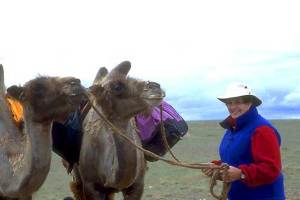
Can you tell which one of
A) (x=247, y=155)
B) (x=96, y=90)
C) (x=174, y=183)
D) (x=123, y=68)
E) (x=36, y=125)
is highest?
(x=123, y=68)

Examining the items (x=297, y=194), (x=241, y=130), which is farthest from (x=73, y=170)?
(x=297, y=194)

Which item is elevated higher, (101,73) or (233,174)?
(101,73)

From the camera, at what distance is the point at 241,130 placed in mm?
6633

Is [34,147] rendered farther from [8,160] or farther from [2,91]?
[2,91]

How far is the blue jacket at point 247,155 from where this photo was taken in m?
6.50

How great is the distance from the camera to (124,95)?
7262 millimetres

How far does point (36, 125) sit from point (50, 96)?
333 mm

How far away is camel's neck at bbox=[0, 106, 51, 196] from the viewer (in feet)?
21.9

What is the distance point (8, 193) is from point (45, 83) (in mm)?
1192

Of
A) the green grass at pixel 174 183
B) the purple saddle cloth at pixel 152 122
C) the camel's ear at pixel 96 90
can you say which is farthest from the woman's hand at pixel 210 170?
the green grass at pixel 174 183

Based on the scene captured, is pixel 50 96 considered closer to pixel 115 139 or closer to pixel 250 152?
pixel 115 139

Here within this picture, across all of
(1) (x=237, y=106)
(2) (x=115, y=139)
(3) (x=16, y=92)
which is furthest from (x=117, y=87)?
(1) (x=237, y=106)

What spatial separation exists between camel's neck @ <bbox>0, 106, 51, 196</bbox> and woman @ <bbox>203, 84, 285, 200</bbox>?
1.53m

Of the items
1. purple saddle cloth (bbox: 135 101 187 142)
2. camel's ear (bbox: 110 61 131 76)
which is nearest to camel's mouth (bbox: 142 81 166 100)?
camel's ear (bbox: 110 61 131 76)
